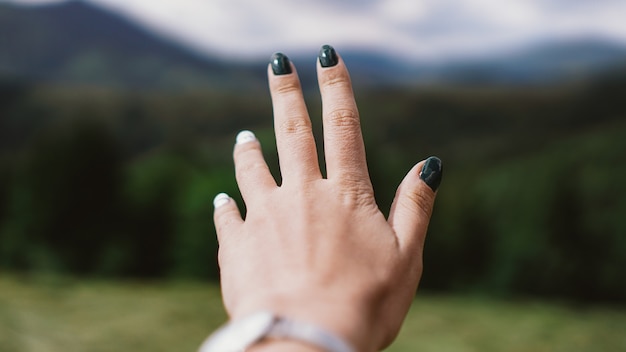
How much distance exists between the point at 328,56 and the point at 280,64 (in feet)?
0.22

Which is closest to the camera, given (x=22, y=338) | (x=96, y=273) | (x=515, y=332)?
(x=22, y=338)

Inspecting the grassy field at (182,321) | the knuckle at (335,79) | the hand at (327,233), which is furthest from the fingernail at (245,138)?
the grassy field at (182,321)

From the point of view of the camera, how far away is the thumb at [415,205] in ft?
2.11

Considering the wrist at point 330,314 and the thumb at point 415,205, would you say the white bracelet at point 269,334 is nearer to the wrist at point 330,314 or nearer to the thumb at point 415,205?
the wrist at point 330,314

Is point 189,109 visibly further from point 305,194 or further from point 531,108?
point 305,194

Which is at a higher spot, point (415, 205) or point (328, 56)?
point (328, 56)

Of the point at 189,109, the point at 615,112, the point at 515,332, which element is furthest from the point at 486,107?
the point at 189,109

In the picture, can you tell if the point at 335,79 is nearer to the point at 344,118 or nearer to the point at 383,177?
the point at 344,118

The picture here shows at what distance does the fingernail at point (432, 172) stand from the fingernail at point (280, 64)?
223 mm

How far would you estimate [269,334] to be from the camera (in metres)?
0.49

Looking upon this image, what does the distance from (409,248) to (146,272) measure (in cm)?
508

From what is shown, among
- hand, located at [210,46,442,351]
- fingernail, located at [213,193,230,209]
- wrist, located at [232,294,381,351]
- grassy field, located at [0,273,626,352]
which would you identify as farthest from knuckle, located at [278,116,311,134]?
grassy field, located at [0,273,626,352]

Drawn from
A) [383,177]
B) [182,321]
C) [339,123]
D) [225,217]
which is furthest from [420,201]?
[383,177]

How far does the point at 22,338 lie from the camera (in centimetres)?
377
